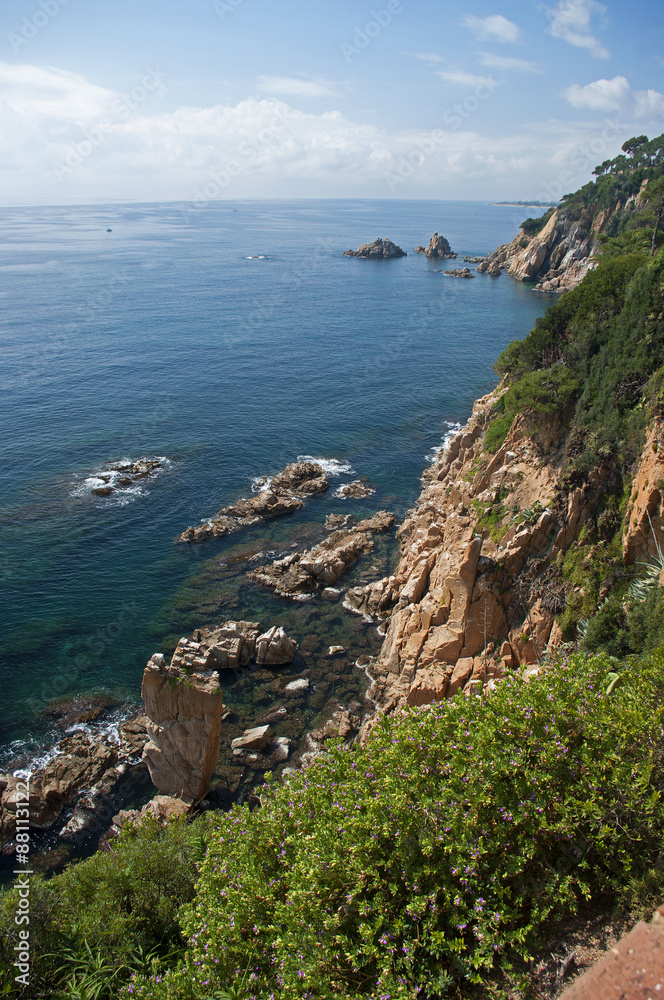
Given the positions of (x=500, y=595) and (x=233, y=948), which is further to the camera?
(x=500, y=595)

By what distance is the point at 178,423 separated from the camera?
7094 cm

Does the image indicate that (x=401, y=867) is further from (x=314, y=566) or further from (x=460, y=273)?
(x=460, y=273)

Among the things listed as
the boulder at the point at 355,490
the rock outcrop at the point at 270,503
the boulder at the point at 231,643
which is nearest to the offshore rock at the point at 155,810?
the boulder at the point at 231,643

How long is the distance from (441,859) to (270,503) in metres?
41.8

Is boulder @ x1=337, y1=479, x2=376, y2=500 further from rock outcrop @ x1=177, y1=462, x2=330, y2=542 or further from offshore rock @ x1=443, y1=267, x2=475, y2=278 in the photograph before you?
offshore rock @ x1=443, y1=267, x2=475, y2=278

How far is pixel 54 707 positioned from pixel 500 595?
26.8m

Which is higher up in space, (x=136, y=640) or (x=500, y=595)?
(x=500, y=595)

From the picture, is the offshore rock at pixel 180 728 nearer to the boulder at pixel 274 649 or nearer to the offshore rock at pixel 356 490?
the boulder at pixel 274 649

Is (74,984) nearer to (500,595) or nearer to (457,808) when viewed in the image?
(457,808)

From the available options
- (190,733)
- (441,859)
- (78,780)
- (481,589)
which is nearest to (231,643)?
(190,733)

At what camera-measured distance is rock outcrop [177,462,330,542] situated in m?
49.4

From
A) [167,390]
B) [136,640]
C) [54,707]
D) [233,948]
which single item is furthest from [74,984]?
[167,390]

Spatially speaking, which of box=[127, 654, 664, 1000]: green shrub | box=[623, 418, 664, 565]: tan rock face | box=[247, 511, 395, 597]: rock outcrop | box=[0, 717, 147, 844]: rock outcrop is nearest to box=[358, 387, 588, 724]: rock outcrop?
box=[247, 511, 395, 597]: rock outcrop

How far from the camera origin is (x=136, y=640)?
1497 inches
